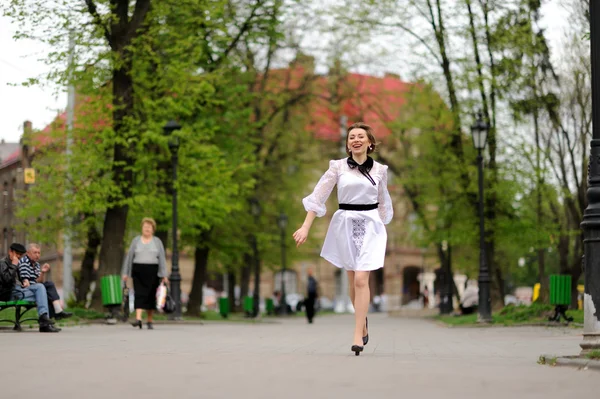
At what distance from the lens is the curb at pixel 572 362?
9.42m

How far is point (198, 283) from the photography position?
39.7 metres

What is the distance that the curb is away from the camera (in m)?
9.42

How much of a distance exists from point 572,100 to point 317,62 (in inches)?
530

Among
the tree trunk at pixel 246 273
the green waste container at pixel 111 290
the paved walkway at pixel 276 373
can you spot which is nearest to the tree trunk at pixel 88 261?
the green waste container at pixel 111 290

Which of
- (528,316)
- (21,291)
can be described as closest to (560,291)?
(528,316)

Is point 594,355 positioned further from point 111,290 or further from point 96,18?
point 96,18

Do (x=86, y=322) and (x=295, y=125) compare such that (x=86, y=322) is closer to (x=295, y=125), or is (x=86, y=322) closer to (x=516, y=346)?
(x=516, y=346)

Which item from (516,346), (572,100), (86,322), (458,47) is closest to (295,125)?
(458,47)

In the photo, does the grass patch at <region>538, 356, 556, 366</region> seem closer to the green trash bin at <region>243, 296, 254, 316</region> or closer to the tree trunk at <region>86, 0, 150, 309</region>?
the tree trunk at <region>86, 0, 150, 309</region>

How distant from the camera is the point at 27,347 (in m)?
12.4

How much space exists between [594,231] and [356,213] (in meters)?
2.43

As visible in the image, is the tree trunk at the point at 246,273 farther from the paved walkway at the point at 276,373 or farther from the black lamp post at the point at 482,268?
the paved walkway at the point at 276,373

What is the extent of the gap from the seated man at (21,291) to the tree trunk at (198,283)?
67.9ft

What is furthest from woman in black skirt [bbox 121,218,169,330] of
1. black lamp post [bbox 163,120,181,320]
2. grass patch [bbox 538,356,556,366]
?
grass patch [bbox 538,356,556,366]
